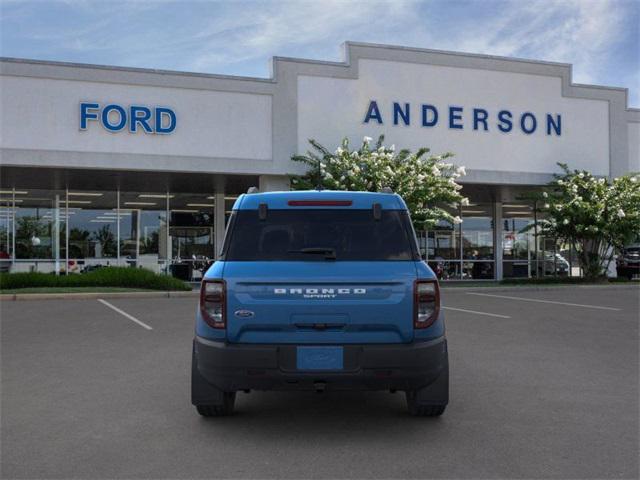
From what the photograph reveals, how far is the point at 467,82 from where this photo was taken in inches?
992

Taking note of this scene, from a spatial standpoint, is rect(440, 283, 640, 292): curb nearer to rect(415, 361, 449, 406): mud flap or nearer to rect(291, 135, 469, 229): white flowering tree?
rect(291, 135, 469, 229): white flowering tree

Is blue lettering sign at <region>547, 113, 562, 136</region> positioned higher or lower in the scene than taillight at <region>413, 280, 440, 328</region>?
higher

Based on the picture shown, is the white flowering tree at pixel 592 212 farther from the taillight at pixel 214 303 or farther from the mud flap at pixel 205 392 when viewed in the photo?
the taillight at pixel 214 303

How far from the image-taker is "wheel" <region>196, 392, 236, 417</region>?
5.58 meters

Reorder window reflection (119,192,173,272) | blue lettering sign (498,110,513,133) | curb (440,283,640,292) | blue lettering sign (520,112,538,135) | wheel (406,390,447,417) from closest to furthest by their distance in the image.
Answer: wheel (406,390,447,417), curb (440,283,640,292), blue lettering sign (498,110,513,133), blue lettering sign (520,112,538,135), window reflection (119,192,173,272)

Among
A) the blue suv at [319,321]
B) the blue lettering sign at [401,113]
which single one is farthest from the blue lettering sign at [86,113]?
the blue suv at [319,321]

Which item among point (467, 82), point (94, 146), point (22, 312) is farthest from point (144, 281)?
point (467, 82)

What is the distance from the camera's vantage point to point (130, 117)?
69.8 ft

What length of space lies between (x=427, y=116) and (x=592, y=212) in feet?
22.6

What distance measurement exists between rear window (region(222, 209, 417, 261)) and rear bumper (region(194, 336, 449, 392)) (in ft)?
2.34

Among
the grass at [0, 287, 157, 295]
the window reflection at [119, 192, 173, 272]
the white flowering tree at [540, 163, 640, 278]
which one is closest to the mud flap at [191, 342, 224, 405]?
the grass at [0, 287, 157, 295]

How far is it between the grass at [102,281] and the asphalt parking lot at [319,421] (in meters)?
10.3

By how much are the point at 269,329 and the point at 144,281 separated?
16.6 meters

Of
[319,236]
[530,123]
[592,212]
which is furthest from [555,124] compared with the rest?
[319,236]
